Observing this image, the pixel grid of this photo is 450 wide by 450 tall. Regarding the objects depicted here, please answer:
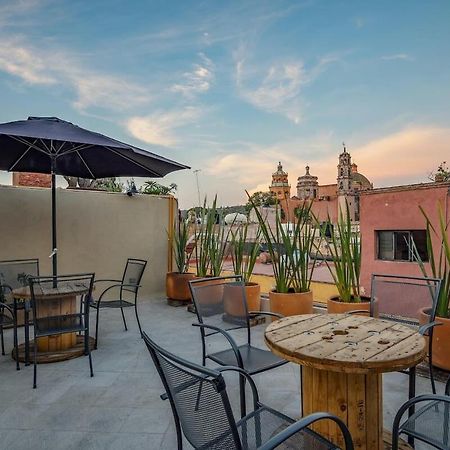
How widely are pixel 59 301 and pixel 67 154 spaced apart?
1991 millimetres

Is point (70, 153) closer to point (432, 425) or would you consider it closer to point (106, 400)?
point (106, 400)

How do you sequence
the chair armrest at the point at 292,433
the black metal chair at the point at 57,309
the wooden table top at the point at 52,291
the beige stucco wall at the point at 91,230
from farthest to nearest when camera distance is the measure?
the beige stucco wall at the point at 91,230
the wooden table top at the point at 52,291
the black metal chair at the point at 57,309
the chair armrest at the point at 292,433

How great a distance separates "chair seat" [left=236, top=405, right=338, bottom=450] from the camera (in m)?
1.31

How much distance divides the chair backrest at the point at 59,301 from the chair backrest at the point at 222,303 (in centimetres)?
100

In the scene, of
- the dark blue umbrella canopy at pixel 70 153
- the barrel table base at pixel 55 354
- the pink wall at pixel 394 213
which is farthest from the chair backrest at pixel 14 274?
the pink wall at pixel 394 213

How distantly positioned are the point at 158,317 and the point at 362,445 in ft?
11.4

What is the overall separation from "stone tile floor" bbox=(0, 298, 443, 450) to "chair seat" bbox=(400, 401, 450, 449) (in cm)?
71

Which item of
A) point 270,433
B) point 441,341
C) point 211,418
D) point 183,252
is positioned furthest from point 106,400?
point 183,252

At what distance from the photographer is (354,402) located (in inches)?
62.2

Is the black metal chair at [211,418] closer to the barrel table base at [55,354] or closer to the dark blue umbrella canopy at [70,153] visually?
the barrel table base at [55,354]

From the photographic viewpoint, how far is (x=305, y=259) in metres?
3.92

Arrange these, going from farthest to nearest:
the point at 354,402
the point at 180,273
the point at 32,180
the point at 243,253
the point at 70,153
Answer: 1. the point at 32,180
2. the point at 180,273
3. the point at 243,253
4. the point at 70,153
5. the point at 354,402

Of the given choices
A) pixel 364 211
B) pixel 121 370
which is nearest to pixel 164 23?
pixel 121 370

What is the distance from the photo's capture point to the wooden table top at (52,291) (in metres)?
2.90
